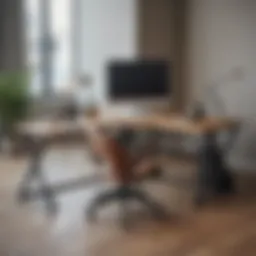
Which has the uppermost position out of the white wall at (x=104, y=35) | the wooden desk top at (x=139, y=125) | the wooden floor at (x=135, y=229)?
the white wall at (x=104, y=35)

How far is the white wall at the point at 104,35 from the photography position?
7.66m

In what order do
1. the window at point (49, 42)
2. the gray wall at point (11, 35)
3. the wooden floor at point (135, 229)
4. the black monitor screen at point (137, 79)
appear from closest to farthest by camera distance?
the wooden floor at point (135, 229) < the black monitor screen at point (137, 79) < the gray wall at point (11, 35) < the window at point (49, 42)

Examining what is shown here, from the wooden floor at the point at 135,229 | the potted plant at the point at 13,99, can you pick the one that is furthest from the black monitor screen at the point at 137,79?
the potted plant at the point at 13,99

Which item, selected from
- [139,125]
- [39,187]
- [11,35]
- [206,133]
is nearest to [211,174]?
[206,133]

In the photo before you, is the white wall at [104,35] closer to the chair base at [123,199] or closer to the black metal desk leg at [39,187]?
the black metal desk leg at [39,187]

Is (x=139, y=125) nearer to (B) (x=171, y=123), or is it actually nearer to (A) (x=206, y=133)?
(B) (x=171, y=123)

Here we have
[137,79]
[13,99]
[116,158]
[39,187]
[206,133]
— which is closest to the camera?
[116,158]

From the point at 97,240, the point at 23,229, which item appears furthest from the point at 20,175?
the point at 97,240

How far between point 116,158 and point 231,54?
2.67 meters

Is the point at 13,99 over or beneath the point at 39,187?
over

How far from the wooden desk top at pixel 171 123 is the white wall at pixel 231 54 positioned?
3.77 ft

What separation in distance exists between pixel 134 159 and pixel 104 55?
3.23m

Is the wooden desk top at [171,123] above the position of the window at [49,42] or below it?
below

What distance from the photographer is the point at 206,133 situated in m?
5.43
